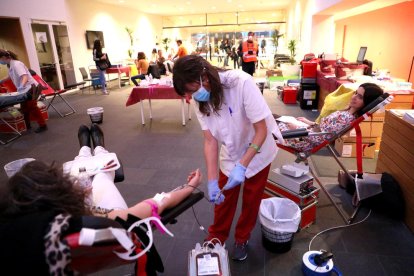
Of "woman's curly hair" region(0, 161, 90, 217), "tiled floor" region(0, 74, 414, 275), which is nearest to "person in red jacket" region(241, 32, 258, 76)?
"tiled floor" region(0, 74, 414, 275)

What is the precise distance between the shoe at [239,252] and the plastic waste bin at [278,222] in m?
0.16

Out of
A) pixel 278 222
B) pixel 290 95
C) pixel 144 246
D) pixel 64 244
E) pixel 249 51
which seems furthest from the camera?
pixel 249 51

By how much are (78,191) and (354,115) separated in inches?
72.8

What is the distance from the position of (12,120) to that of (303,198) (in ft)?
14.3

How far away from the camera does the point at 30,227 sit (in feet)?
1.96

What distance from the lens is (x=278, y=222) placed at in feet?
5.45

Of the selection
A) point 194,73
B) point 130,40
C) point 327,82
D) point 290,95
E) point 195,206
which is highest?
point 130,40

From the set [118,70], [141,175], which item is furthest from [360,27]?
[141,175]

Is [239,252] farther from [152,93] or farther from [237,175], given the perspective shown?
[152,93]

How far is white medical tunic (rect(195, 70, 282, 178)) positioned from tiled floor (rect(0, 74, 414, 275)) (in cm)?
61

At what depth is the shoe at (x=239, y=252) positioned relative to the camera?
1688 millimetres

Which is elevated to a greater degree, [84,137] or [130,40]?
[130,40]

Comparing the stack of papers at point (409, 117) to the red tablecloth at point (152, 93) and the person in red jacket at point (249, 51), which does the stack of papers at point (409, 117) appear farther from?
the person in red jacket at point (249, 51)

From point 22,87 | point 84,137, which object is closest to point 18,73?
point 22,87
